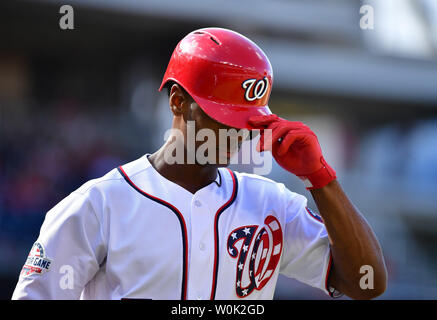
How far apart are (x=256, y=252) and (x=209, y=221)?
22 centimetres

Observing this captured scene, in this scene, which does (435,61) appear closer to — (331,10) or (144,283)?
(331,10)

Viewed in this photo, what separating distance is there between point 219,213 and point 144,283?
40cm

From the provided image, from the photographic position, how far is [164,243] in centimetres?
204

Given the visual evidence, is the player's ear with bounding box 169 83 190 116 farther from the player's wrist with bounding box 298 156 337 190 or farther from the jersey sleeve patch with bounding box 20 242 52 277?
the jersey sleeve patch with bounding box 20 242 52 277

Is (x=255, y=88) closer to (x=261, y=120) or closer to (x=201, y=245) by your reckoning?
(x=261, y=120)

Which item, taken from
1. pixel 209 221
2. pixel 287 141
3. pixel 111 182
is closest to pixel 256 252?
pixel 209 221

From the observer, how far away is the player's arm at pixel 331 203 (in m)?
2.09

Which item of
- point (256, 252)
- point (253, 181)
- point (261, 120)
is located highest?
point (261, 120)

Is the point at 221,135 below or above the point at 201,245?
above

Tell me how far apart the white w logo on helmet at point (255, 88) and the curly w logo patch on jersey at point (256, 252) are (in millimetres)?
482

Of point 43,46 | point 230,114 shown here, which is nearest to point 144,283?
point 230,114

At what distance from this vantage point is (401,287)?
28.3ft

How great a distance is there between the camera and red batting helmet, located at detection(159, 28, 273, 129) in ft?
7.07

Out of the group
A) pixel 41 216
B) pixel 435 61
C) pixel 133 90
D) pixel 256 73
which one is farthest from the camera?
pixel 435 61
